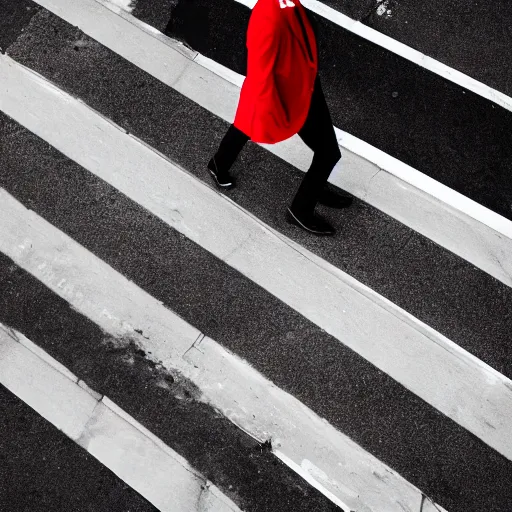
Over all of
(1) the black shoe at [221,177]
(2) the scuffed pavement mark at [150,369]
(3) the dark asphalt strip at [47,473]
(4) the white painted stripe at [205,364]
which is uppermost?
(1) the black shoe at [221,177]

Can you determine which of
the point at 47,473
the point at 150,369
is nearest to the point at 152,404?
the point at 150,369

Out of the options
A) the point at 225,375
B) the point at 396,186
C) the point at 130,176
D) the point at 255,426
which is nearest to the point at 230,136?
the point at 130,176

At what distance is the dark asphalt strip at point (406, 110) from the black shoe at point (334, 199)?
1.77 ft

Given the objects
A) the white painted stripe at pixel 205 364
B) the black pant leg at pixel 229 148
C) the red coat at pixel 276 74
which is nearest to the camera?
the red coat at pixel 276 74

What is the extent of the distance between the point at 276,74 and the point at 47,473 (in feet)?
10.0

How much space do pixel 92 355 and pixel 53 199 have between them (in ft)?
4.03

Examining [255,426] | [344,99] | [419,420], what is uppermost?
[344,99]

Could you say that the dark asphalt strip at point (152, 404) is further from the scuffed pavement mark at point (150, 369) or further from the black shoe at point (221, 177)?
the black shoe at point (221, 177)

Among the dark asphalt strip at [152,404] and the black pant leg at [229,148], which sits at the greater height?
the black pant leg at [229,148]

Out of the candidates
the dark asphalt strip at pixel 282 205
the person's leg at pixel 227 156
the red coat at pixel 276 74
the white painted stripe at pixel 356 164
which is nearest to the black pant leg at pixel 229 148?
the person's leg at pixel 227 156

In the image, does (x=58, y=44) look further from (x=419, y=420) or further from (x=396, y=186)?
(x=419, y=420)

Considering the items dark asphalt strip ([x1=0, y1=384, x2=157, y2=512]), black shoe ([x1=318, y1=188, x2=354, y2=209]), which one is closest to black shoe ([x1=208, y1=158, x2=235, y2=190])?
black shoe ([x1=318, y1=188, x2=354, y2=209])

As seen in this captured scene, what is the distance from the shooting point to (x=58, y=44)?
15.2 ft

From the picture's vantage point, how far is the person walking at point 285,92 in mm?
2740
